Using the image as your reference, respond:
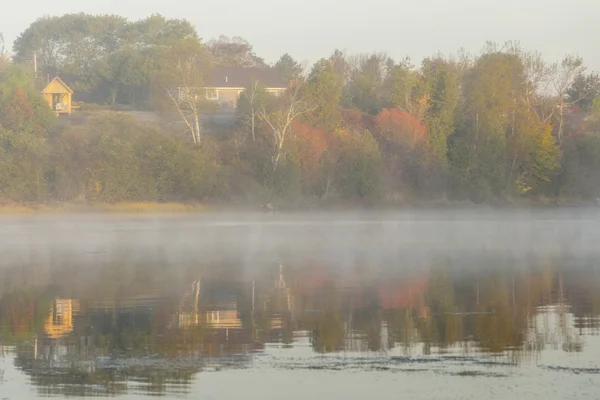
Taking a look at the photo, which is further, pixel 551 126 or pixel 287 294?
pixel 551 126

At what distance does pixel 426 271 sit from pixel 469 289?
4940 mm

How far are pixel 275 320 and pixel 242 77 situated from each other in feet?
287

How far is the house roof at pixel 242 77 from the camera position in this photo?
103 meters

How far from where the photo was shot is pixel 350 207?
78688 mm

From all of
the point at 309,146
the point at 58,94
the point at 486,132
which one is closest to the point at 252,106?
the point at 309,146

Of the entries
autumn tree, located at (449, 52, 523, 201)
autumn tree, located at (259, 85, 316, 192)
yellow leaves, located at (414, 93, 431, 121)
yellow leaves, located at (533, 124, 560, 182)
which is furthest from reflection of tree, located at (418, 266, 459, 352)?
yellow leaves, located at (533, 124, 560, 182)

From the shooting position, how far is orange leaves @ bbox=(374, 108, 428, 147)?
84.2m

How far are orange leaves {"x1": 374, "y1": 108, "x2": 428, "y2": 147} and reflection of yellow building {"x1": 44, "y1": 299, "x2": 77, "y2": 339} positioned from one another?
63627 millimetres

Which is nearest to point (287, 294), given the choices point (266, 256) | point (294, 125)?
point (266, 256)

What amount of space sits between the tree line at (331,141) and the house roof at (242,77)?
12663 mm

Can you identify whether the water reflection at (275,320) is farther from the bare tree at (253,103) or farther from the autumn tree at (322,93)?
the autumn tree at (322,93)

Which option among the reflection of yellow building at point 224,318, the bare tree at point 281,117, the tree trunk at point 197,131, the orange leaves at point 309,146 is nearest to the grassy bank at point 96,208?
the tree trunk at point 197,131

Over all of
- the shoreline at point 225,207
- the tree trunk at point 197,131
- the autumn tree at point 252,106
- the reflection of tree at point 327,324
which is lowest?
the reflection of tree at point 327,324

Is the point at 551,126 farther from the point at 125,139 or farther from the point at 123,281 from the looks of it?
the point at 123,281
